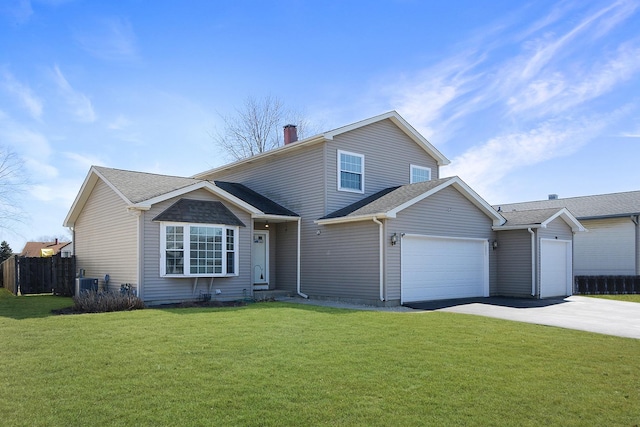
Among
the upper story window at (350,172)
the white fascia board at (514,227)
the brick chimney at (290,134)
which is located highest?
the brick chimney at (290,134)

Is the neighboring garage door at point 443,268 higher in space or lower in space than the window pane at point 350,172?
lower

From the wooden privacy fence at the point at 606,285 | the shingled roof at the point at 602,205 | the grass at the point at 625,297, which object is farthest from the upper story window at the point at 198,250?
the wooden privacy fence at the point at 606,285

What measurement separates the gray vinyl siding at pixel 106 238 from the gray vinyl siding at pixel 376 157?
6765 millimetres

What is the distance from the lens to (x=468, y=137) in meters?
19.2

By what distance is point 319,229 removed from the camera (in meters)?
17.5

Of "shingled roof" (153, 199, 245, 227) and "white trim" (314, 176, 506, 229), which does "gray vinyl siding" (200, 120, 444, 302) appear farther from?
"shingled roof" (153, 199, 245, 227)

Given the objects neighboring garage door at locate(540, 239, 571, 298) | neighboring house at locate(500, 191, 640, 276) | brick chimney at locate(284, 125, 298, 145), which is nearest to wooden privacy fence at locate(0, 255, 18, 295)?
brick chimney at locate(284, 125, 298, 145)

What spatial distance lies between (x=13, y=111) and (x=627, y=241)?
28601 millimetres

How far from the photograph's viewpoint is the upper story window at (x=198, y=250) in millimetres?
14602

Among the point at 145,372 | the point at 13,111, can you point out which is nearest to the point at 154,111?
the point at 13,111

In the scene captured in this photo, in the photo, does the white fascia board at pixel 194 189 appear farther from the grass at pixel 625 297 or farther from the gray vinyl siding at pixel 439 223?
the grass at pixel 625 297

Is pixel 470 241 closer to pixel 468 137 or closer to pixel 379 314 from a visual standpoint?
pixel 468 137

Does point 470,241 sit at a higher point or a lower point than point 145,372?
higher

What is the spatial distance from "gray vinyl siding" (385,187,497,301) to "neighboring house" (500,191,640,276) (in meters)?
9.00
